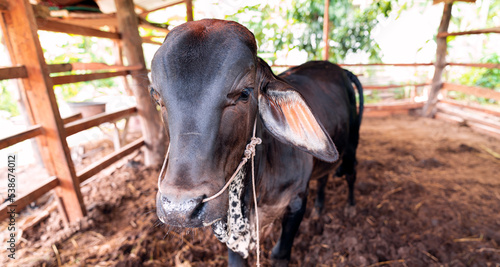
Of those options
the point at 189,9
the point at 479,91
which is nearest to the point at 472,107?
the point at 479,91

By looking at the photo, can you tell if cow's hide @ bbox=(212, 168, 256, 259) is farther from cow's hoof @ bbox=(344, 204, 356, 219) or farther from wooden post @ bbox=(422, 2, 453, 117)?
wooden post @ bbox=(422, 2, 453, 117)

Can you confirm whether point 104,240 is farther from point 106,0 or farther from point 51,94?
point 106,0

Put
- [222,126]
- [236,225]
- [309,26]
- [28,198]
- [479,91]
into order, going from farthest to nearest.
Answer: [309,26] < [479,91] < [28,198] < [236,225] < [222,126]

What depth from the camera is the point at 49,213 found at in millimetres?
→ 2818

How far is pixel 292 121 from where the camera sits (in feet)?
4.46

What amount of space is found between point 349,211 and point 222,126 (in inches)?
91.4

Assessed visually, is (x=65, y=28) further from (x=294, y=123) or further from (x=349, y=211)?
(x=349, y=211)

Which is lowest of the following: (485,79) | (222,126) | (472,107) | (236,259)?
(472,107)

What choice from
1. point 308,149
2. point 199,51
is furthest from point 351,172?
point 199,51

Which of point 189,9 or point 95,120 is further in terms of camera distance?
point 189,9

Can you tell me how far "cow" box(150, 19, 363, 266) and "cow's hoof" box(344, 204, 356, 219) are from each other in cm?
150

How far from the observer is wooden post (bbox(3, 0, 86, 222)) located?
7.21 feet

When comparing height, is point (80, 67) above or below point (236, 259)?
above

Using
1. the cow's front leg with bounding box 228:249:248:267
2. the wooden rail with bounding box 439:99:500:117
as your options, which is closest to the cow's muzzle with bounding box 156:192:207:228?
the cow's front leg with bounding box 228:249:248:267
